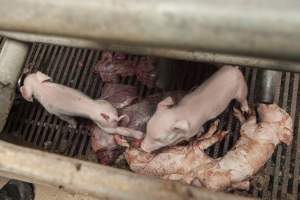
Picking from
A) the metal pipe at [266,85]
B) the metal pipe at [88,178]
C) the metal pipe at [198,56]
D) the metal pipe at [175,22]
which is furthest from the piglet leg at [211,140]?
the metal pipe at [175,22]

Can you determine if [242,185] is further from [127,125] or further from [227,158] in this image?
[127,125]

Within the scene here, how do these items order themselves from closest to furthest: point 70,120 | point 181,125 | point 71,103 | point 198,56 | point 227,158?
point 198,56 → point 181,125 → point 227,158 → point 71,103 → point 70,120

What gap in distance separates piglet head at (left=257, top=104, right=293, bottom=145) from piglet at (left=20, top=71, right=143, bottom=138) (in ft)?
1.76

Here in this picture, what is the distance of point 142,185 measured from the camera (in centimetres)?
138

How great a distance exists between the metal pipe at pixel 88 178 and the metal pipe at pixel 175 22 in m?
0.77

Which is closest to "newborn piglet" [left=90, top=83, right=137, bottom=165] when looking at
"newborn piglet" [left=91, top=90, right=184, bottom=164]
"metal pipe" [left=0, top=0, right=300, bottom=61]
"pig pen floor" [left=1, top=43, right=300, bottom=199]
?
"newborn piglet" [left=91, top=90, right=184, bottom=164]

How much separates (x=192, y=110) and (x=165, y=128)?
127 mm

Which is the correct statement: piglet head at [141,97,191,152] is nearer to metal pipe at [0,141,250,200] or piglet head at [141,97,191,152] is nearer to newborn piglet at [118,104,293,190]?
newborn piglet at [118,104,293,190]

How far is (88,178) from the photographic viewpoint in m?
1.42

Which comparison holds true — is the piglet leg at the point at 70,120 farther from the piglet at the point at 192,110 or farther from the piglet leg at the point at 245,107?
the piglet leg at the point at 245,107

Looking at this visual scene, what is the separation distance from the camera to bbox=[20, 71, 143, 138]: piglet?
1810 mm

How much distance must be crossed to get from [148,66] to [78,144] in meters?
0.52

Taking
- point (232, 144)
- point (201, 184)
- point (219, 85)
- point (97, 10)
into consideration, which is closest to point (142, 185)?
point (201, 184)

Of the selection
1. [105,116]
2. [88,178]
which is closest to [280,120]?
[105,116]
